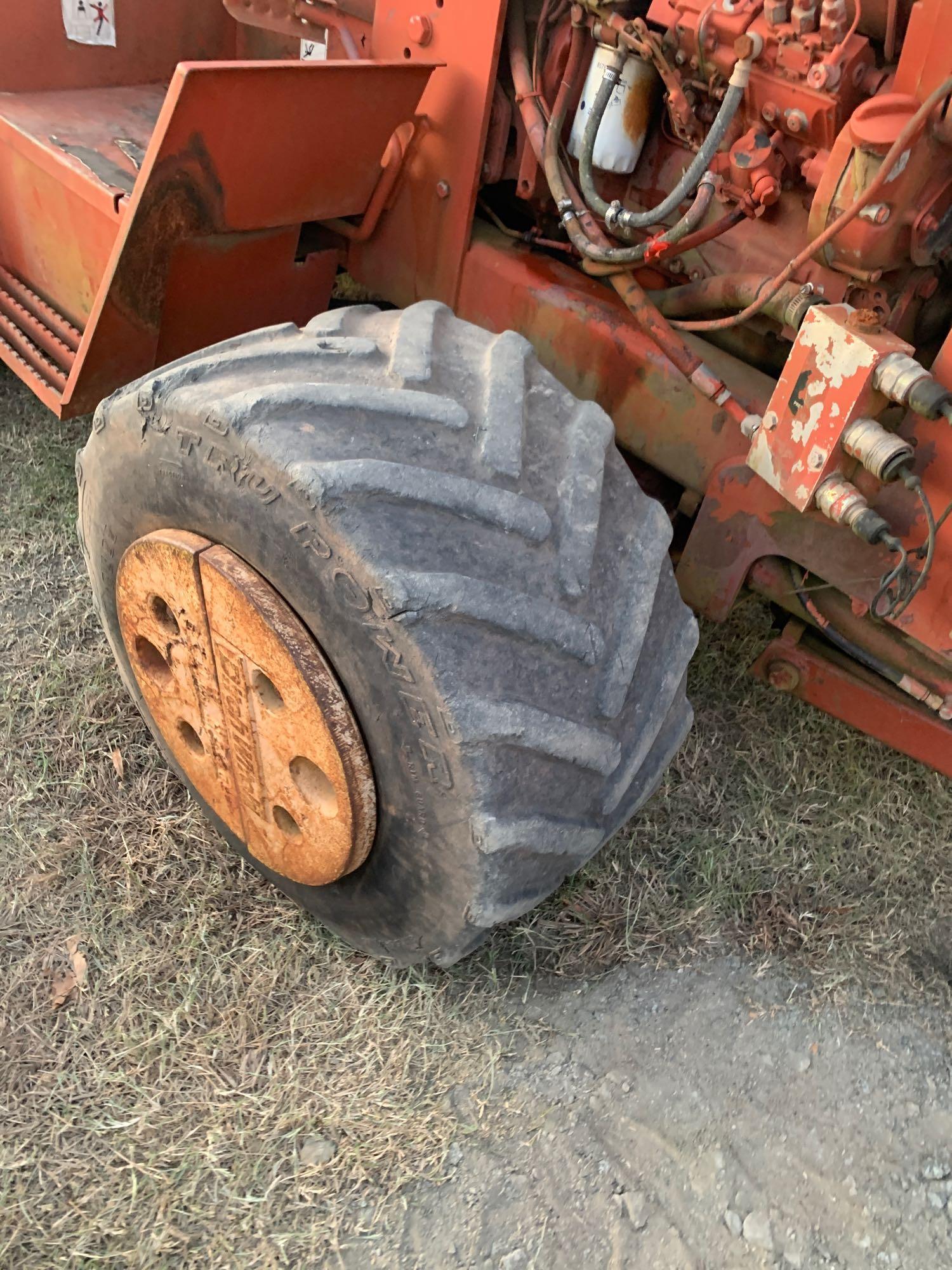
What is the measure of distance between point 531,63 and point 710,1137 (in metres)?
1.80

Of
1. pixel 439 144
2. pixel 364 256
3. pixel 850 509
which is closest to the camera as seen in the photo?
pixel 850 509

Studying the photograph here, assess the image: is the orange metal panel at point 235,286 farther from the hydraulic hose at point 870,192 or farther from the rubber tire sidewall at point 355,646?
the hydraulic hose at point 870,192

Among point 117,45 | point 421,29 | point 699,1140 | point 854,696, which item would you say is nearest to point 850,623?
point 854,696

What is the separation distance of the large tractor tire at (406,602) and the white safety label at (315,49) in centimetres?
92

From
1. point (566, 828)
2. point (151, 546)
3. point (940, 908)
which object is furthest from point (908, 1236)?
point (151, 546)

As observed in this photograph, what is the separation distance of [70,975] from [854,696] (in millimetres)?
1459

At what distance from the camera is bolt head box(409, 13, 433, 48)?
5.88ft

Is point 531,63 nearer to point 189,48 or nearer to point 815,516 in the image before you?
point 815,516

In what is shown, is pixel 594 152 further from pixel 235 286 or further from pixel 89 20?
pixel 89 20

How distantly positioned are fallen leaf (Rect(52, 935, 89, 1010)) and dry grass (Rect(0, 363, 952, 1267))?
0.6 inches

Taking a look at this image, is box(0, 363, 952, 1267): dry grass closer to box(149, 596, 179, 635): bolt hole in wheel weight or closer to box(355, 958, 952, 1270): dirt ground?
box(355, 958, 952, 1270): dirt ground

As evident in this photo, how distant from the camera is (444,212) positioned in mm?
1912

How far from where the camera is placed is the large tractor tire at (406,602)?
122cm

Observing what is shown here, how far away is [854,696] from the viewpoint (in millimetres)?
1886
